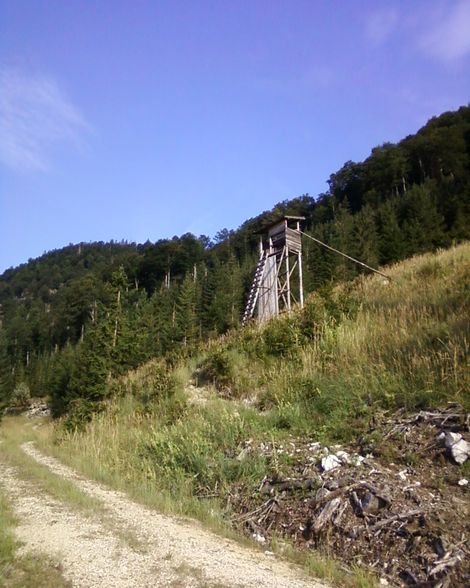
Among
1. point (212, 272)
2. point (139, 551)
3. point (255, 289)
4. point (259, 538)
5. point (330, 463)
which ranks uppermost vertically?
point (212, 272)

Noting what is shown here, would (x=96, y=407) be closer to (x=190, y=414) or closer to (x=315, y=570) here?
(x=190, y=414)

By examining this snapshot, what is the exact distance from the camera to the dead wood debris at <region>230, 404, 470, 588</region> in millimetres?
3180

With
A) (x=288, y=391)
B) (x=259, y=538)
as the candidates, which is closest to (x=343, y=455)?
(x=259, y=538)

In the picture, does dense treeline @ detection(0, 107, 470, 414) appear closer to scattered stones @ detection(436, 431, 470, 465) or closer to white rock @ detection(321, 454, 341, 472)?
white rock @ detection(321, 454, 341, 472)

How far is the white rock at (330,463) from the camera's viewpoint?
14.5 ft

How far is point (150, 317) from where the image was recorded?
5469 centimetres

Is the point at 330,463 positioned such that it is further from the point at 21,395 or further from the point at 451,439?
the point at 21,395

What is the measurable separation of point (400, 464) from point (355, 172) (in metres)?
85.5

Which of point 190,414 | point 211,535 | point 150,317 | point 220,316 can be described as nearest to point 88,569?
point 211,535

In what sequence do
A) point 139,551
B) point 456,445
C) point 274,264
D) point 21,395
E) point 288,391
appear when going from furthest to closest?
point 21,395
point 274,264
point 288,391
point 456,445
point 139,551

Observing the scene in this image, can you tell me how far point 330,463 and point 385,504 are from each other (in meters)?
0.79

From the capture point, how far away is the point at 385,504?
3725 millimetres

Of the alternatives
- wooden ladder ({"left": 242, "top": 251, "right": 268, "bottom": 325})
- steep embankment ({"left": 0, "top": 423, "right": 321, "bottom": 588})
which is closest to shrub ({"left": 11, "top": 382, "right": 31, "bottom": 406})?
wooden ladder ({"left": 242, "top": 251, "right": 268, "bottom": 325})

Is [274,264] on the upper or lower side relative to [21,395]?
upper
